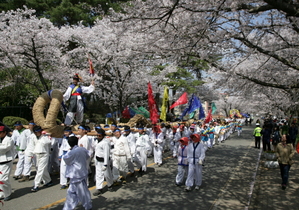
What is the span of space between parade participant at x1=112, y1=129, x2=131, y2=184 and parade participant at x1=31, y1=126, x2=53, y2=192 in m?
2.00

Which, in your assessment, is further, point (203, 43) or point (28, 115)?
point (28, 115)

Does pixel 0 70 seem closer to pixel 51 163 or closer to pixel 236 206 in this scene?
pixel 51 163

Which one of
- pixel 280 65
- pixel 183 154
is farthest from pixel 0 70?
pixel 280 65

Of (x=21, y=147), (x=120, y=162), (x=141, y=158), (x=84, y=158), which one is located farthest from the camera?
(x=141, y=158)

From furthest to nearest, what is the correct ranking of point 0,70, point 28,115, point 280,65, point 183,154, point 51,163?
point 28,115 < point 0,70 < point 280,65 < point 51,163 < point 183,154

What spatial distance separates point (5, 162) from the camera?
6539 millimetres

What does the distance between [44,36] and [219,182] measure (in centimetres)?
1253

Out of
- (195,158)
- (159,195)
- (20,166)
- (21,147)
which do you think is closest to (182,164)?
(195,158)

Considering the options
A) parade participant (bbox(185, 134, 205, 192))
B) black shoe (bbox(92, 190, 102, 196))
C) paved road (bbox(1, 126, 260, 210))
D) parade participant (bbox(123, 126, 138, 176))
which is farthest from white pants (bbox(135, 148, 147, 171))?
black shoe (bbox(92, 190, 102, 196))

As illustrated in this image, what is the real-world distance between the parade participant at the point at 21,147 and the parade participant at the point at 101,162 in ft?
9.92

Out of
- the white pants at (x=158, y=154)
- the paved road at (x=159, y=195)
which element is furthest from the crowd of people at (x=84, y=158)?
the white pants at (x=158, y=154)

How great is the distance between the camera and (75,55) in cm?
2023

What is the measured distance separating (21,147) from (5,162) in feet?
8.87

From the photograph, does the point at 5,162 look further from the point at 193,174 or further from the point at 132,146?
the point at 193,174
